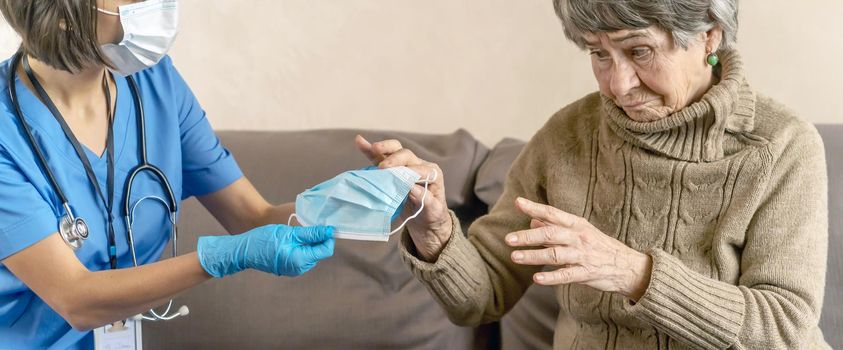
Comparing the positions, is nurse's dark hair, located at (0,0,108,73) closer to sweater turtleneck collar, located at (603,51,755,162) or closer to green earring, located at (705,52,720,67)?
sweater turtleneck collar, located at (603,51,755,162)

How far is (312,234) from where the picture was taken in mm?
1352

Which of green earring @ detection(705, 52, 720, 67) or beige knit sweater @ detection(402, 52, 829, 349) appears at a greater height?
green earring @ detection(705, 52, 720, 67)

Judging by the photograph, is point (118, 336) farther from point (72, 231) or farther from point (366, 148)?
point (366, 148)

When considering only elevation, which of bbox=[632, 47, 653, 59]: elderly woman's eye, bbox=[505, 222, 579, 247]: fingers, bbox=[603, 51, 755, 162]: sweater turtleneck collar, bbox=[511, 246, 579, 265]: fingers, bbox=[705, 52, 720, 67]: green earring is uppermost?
bbox=[632, 47, 653, 59]: elderly woman's eye

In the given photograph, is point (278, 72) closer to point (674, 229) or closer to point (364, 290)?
point (364, 290)

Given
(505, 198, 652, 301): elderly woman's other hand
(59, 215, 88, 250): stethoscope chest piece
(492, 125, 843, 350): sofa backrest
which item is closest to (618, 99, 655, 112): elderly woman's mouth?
(505, 198, 652, 301): elderly woman's other hand

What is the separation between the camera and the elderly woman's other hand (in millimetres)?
1303

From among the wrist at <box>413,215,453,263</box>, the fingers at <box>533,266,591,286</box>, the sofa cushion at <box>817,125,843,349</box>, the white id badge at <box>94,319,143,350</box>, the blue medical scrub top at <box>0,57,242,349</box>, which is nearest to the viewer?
the fingers at <box>533,266,591,286</box>

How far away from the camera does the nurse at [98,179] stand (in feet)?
4.50

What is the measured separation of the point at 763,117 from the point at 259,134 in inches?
48.7

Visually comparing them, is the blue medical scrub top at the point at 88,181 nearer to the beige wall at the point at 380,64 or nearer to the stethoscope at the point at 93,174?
the stethoscope at the point at 93,174

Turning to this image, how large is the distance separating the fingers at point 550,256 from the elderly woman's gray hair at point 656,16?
36 cm

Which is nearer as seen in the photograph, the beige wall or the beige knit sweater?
the beige knit sweater

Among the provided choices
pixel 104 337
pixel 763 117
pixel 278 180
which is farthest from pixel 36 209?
pixel 763 117
